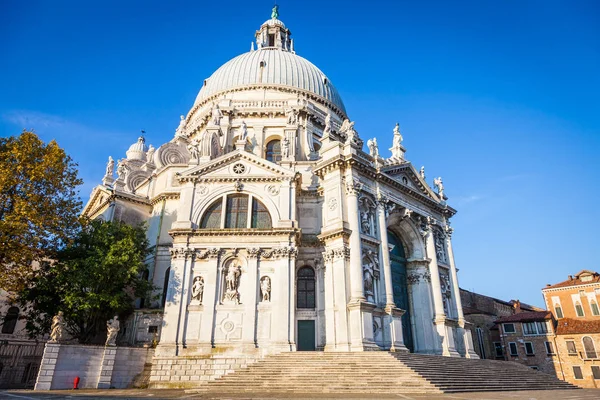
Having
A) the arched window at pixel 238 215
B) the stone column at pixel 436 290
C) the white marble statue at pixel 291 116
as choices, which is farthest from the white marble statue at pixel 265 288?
the white marble statue at pixel 291 116

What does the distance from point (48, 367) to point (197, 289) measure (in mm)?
7377

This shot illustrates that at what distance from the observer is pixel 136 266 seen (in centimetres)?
2189

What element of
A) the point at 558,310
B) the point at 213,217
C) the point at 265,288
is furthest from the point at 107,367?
the point at 558,310

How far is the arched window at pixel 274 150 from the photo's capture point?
33312 millimetres

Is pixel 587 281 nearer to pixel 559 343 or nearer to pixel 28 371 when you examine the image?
pixel 559 343

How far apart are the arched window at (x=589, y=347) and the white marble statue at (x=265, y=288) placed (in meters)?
29.4

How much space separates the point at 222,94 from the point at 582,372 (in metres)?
39.2

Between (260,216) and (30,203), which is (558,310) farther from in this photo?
(30,203)

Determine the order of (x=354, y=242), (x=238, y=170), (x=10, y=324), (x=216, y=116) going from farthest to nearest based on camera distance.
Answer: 1. (x=216, y=116)
2. (x=10, y=324)
3. (x=238, y=170)
4. (x=354, y=242)

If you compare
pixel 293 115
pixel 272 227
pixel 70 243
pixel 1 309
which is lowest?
pixel 1 309

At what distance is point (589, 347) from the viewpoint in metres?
34.2

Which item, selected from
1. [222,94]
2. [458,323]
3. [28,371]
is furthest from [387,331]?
[222,94]

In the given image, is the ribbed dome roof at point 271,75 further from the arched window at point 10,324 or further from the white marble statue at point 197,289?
the arched window at point 10,324

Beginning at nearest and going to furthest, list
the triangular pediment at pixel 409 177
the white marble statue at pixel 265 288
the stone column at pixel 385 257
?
the white marble statue at pixel 265 288
the stone column at pixel 385 257
the triangular pediment at pixel 409 177
